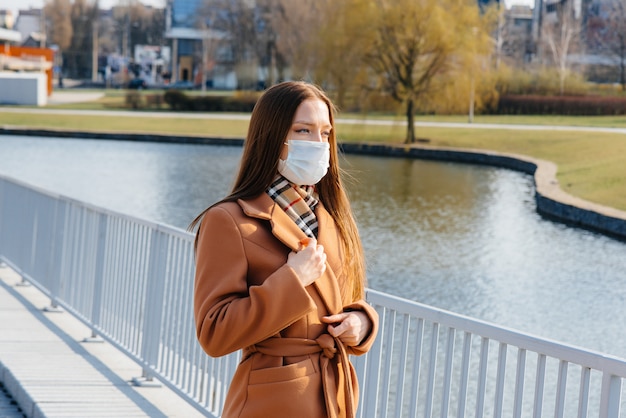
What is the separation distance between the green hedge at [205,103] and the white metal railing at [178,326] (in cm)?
5909

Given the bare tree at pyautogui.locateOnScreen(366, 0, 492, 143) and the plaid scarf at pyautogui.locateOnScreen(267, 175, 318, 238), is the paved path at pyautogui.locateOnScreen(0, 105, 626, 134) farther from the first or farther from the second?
the plaid scarf at pyautogui.locateOnScreen(267, 175, 318, 238)

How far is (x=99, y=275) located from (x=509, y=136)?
42960 millimetres

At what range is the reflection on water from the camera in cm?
1474

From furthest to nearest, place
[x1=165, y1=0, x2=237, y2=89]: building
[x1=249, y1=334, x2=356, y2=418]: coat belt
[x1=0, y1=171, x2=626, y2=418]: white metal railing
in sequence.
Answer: [x1=165, y1=0, x2=237, y2=89]: building, [x1=0, y1=171, x2=626, y2=418]: white metal railing, [x1=249, y1=334, x2=356, y2=418]: coat belt

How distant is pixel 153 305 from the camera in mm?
6395

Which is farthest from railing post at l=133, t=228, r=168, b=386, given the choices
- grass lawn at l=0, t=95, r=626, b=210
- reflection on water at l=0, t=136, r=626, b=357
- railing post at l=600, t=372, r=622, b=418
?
grass lawn at l=0, t=95, r=626, b=210

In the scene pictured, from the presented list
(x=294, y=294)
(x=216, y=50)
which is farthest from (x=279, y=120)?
(x=216, y=50)

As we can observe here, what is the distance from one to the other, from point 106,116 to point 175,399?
183ft

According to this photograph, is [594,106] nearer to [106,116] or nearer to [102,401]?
[106,116]

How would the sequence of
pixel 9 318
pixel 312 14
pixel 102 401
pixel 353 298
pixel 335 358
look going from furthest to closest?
1. pixel 312 14
2. pixel 9 318
3. pixel 102 401
4. pixel 353 298
5. pixel 335 358

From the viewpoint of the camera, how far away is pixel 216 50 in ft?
346

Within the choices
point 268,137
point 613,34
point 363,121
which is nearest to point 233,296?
point 268,137

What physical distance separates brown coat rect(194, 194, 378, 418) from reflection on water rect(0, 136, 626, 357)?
6.47 ft

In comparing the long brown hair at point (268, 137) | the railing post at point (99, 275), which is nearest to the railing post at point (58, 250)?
the railing post at point (99, 275)
